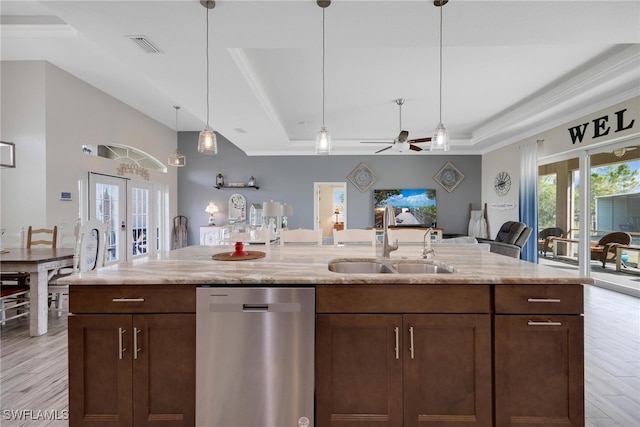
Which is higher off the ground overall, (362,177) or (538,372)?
(362,177)

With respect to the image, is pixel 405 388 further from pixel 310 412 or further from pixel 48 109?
pixel 48 109

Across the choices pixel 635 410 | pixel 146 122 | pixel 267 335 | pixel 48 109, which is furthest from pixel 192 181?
pixel 635 410

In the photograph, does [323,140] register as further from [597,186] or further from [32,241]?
[597,186]

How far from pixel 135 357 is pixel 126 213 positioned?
538 cm

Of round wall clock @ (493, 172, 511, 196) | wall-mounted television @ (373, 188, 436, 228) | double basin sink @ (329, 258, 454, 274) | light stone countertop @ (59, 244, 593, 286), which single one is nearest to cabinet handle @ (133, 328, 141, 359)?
light stone countertop @ (59, 244, 593, 286)

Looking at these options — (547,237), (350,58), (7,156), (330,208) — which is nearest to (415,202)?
(547,237)

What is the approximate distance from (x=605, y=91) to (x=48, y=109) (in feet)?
24.0

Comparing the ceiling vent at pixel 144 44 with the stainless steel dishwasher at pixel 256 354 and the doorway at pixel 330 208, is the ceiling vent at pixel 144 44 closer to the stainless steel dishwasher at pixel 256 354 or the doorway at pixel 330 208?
the stainless steel dishwasher at pixel 256 354

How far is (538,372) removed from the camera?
1458 mm

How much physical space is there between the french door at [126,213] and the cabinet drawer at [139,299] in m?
4.14

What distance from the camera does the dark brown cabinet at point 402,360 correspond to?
1476 millimetres

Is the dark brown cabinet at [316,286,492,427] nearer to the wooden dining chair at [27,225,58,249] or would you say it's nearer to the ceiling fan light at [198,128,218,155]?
the ceiling fan light at [198,128,218,155]

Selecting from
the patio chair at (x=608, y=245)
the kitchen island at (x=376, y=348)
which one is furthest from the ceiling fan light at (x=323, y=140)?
the patio chair at (x=608, y=245)

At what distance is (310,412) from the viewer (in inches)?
58.8
